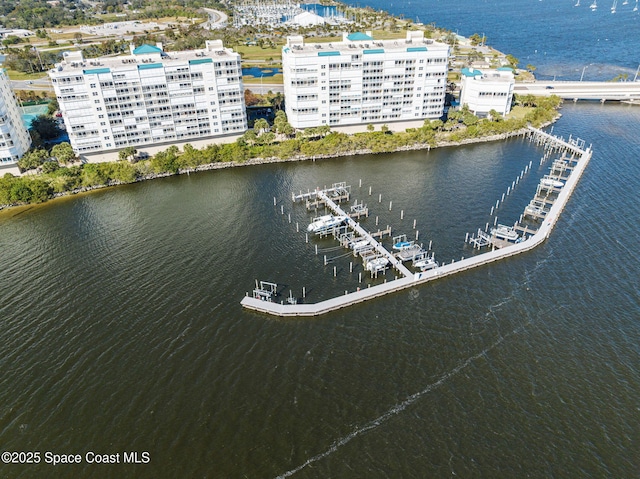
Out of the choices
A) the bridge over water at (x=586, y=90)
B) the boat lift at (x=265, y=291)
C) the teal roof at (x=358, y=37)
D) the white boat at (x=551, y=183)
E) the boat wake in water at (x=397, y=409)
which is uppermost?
the teal roof at (x=358, y=37)

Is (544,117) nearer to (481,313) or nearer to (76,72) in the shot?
(481,313)

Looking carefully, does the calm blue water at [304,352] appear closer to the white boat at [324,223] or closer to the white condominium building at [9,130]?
the white boat at [324,223]

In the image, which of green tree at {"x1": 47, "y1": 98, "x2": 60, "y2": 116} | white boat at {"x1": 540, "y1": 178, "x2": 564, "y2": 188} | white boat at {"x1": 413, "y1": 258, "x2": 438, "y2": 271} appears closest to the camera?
white boat at {"x1": 413, "y1": 258, "x2": 438, "y2": 271}

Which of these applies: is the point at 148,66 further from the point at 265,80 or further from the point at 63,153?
the point at 265,80

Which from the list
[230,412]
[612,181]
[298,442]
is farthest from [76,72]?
[612,181]

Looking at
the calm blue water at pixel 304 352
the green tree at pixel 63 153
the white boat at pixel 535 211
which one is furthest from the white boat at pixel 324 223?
the green tree at pixel 63 153

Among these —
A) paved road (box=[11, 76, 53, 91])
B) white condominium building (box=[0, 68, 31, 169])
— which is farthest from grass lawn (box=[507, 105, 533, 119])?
paved road (box=[11, 76, 53, 91])

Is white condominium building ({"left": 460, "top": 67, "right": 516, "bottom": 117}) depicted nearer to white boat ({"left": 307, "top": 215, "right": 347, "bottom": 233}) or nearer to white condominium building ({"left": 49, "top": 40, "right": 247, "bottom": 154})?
white condominium building ({"left": 49, "top": 40, "right": 247, "bottom": 154})
